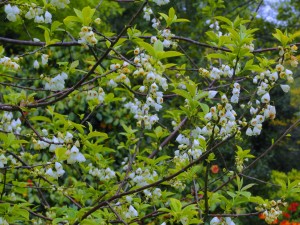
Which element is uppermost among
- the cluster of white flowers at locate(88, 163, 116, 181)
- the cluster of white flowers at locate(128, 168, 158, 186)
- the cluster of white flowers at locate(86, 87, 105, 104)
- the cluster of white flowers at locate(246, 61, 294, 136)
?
the cluster of white flowers at locate(246, 61, 294, 136)

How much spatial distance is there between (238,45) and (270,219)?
32.3 inches

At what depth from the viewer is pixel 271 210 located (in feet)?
7.07

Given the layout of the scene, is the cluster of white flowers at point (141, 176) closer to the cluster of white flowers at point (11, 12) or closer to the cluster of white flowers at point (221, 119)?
the cluster of white flowers at point (221, 119)

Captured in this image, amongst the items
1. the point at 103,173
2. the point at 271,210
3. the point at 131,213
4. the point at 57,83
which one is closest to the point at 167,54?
the point at 57,83

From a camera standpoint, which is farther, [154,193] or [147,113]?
[154,193]

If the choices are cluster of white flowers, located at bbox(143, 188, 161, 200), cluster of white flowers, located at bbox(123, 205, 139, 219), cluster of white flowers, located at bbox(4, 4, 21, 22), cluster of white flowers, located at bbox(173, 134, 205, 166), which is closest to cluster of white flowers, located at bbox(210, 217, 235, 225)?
cluster of white flowers, located at bbox(173, 134, 205, 166)

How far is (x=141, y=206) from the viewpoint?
2.64 m

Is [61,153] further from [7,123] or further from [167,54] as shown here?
[7,123]

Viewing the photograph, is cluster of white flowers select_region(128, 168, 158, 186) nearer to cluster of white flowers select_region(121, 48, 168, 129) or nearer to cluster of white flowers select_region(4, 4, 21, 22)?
cluster of white flowers select_region(121, 48, 168, 129)

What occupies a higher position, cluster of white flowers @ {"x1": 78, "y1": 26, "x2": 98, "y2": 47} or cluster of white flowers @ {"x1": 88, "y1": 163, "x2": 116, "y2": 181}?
cluster of white flowers @ {"x1": 78, "y1": 26, "x2": 98, "y2": 47}

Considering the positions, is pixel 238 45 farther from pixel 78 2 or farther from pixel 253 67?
pixel 78 2

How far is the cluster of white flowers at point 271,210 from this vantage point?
215 centimetres

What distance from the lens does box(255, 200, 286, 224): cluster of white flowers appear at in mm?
2146

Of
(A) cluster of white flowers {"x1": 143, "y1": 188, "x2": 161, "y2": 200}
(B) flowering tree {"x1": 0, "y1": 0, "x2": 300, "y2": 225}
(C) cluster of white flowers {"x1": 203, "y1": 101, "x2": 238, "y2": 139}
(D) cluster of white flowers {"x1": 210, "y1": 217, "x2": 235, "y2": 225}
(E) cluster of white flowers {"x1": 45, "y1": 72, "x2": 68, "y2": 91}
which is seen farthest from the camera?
(A) cluster of white flowers {"x1": 143, "y1": 188, "x2": 161, "y2": 200}
